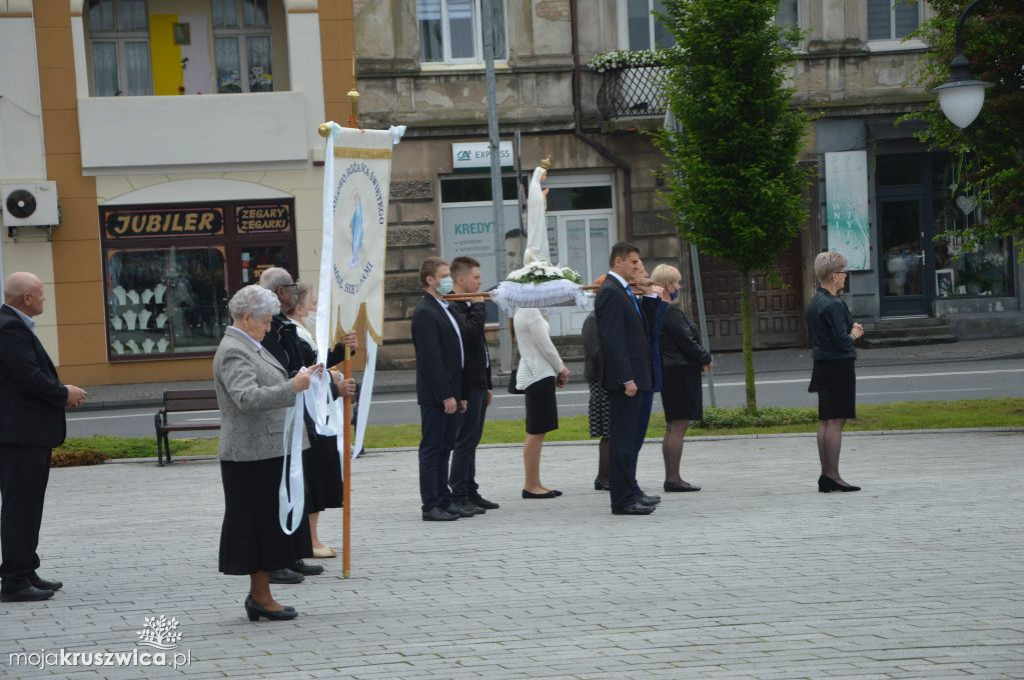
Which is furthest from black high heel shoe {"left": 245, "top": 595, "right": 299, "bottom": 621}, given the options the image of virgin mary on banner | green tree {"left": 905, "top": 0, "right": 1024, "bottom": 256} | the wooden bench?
green tree {"left": 905, "top": 0, "right": 1024, "bottom": 256}

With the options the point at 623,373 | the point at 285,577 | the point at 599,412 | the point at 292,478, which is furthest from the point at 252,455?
the point at 599,412

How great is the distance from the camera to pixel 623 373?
10.6m

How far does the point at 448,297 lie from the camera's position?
10.9m

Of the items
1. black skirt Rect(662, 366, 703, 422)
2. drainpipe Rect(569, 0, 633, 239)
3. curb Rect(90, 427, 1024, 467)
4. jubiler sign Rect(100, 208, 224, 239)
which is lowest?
curb Rect(90, 427, 1024, 467)

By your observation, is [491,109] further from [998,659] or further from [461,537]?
[998,659]

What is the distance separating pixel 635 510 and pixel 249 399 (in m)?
4.15

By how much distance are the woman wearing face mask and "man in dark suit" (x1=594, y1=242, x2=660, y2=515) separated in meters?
1.10

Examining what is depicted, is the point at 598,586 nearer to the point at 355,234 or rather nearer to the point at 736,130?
the point at 355,234

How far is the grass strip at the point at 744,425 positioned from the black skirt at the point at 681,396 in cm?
379

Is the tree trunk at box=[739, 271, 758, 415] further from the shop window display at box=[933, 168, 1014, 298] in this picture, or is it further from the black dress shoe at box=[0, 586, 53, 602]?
the shop window display at box=[933, 168, 1014, 298]

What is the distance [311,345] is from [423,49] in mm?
19618

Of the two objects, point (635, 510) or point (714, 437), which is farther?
point (714, 437)

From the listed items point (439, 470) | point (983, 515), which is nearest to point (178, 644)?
point (439, 470)

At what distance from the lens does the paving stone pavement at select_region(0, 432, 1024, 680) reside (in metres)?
6.50
